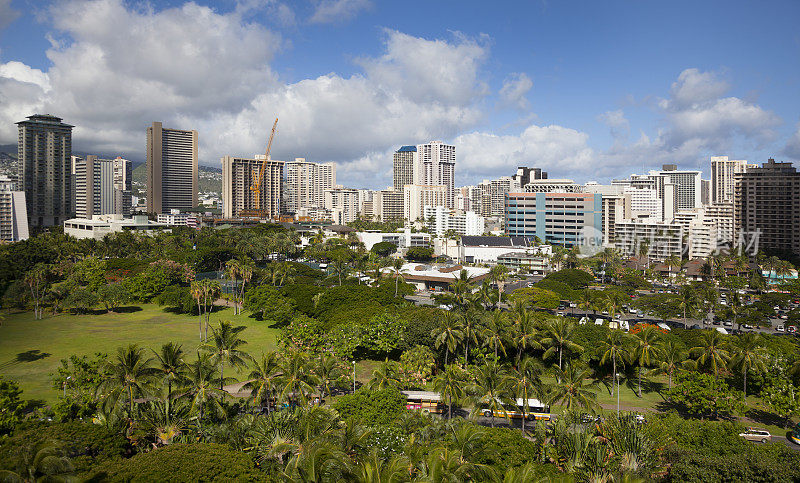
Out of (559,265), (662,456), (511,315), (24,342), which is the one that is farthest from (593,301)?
(24,342)

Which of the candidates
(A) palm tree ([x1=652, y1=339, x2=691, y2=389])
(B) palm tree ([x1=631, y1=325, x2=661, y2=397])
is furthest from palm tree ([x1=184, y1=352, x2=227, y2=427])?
(A) palm tree ([x1=652, y1=339, x2=691, y2=389])

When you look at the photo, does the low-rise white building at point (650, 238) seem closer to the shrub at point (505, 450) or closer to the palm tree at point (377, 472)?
the shrub at point (505, 450)

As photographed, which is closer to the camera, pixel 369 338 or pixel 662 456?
pixel 662 456

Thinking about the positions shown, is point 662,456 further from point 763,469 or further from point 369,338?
point 369,338

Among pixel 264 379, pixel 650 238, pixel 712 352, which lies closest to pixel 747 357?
pixel 712 352

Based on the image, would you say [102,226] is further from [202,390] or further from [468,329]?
[468,329]

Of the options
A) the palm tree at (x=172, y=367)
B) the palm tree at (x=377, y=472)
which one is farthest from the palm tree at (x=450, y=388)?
the palm tree at (x=172, y=367)
